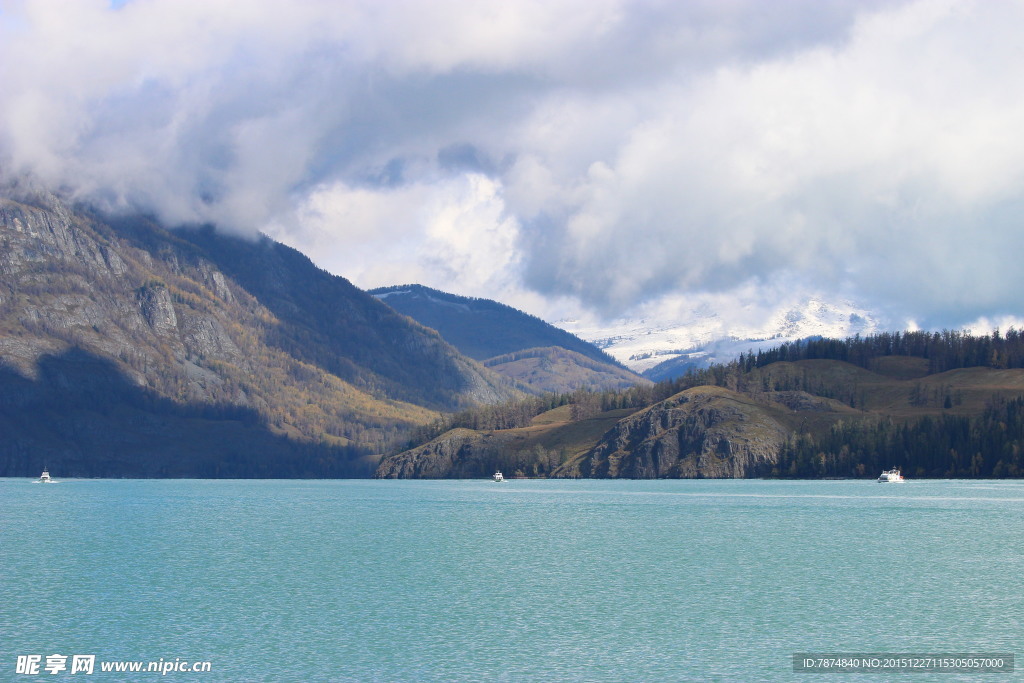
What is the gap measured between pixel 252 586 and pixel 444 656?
33012mm

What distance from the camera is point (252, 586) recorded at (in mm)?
94312

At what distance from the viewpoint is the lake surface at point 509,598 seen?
6619 centimetres

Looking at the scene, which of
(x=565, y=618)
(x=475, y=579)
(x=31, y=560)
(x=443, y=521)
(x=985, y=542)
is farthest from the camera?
(x=443, y=521)

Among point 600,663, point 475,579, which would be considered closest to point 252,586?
point 475,579

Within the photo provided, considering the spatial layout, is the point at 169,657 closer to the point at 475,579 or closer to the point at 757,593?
the point at 475,579

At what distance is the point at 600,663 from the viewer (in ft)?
212

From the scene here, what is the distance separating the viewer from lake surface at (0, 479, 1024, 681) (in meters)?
66.2

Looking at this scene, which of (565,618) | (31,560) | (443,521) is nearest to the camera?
(565,618)

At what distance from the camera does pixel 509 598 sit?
8856cm

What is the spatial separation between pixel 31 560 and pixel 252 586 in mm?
32118

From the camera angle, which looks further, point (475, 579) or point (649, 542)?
point (649, 542)

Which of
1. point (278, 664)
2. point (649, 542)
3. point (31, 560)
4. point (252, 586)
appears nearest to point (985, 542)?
point (649, 542)

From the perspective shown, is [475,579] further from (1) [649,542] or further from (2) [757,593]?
Result: (1) [649,542]

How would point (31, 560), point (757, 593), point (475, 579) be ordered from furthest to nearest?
1. point (31, 560)
2. point (475, 579)
3. point (757, 593)
